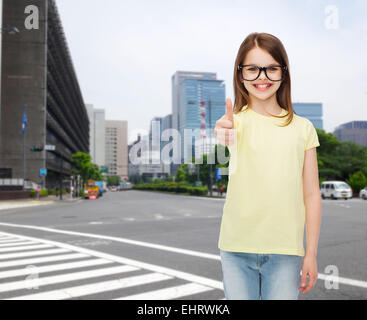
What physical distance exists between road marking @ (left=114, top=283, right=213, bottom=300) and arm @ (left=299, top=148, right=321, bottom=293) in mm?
3577

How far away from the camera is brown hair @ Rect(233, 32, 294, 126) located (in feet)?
5.90

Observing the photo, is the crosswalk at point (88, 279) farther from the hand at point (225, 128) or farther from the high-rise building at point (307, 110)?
the hand at point (225, 128)

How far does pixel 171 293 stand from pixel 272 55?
4.32 m

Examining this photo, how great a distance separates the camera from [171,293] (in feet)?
17.4

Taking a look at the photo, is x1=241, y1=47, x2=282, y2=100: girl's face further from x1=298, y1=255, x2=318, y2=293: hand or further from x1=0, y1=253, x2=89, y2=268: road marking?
x1=0, y1=253, x2=89, y2=268: road marking

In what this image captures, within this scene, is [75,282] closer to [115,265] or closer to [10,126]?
[115,265]

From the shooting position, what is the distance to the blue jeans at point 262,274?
6.01 feet

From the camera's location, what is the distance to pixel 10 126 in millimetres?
58281

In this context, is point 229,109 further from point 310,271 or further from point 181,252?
point 181,252

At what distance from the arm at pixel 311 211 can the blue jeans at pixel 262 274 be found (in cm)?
5

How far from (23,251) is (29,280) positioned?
3.26m

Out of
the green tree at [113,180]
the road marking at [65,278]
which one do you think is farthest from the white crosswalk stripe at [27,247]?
the green tree at [113,180]

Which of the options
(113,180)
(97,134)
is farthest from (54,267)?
(97,134)
